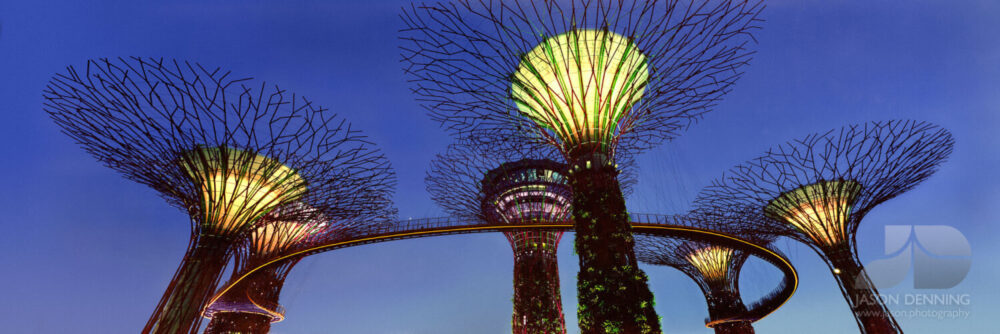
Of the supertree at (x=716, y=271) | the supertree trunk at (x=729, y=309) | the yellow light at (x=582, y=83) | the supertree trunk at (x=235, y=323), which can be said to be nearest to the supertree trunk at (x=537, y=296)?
the supertree at (x=716, y=271)

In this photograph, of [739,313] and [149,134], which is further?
[739,313]

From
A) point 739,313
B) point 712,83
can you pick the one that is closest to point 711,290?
point 739,313

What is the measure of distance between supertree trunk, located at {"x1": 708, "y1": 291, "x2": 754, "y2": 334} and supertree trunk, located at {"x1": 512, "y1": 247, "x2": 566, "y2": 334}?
12.7 meters

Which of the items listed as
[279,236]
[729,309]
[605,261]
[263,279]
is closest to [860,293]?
[729,309]

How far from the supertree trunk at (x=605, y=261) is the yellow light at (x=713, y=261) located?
2306 cm

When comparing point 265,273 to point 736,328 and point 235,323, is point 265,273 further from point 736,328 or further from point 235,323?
point 736,328

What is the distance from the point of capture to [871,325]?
64.4ft

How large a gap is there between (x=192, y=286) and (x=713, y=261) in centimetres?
3017

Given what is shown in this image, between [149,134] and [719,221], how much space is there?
28.4 m

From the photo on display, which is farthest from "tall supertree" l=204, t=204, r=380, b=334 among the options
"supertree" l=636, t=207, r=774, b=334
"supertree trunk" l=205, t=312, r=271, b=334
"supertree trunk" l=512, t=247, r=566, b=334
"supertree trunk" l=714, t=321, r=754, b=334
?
"supertree trunk" l=714, t=321, r=754, b=334

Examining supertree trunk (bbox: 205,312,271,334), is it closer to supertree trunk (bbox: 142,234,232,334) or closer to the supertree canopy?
the supertree canopy

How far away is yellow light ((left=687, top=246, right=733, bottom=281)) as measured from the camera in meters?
30.1

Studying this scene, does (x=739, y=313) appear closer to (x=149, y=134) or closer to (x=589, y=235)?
(x=589, y=235)

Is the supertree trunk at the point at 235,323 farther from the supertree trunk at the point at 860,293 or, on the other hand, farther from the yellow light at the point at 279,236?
the supertree trunk at the point at 860,293
